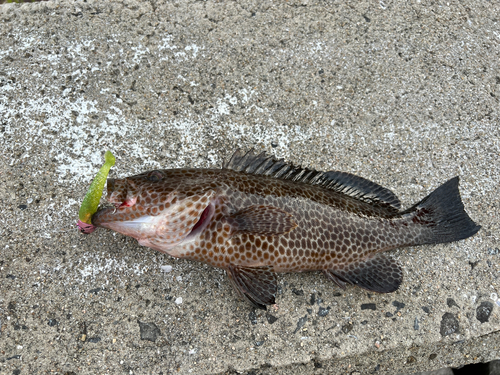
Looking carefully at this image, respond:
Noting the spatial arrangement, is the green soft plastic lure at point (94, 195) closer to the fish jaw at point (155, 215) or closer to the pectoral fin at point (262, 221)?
the fish jaw at point (155, 215)

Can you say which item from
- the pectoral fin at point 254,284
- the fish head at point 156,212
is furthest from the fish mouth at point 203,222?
the pectoral fin at point 254,284

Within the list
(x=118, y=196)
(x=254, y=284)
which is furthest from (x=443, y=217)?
(x=118, y=196)

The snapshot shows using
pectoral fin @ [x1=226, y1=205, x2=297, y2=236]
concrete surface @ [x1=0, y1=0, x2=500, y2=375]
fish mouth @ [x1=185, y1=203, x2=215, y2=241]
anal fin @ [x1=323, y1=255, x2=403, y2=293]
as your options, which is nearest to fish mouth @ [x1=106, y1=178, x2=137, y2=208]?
fish mouth @ [x1=185, y1=203, x2=215, y2=241]

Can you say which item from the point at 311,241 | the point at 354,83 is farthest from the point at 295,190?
the point at 354,83

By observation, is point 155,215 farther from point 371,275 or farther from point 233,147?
point 371,275

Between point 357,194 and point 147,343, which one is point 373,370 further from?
point 147,343

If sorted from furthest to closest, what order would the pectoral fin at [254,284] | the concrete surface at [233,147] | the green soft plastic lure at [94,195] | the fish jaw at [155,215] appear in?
the concrete surface at [233,147] < the pectoral fin at [254,284] < the fish jaw at [155,215] < the green soft plastic lure at [94,195]

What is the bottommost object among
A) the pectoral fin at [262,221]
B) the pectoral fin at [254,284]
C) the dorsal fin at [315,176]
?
the pectoral fin at [254,284]
